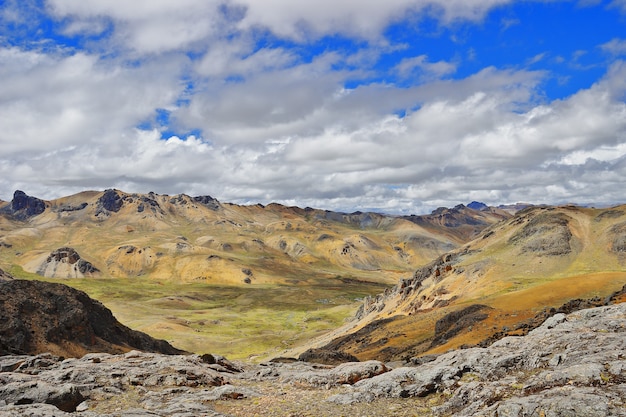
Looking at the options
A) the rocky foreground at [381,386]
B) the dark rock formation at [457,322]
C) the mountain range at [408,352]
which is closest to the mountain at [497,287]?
the dark rock formation at [457,322]

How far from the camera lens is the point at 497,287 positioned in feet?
281

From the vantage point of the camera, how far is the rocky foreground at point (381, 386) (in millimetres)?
17281

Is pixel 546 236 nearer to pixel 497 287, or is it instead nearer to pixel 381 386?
pixel 497 287

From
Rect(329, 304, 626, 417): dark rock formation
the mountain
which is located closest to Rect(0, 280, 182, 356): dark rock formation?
the mountain

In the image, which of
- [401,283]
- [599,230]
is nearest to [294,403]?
[401,283]

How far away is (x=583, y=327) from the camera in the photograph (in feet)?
89.0

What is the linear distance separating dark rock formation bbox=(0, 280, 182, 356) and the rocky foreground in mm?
18274

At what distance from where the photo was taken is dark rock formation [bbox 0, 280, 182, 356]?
162 ft

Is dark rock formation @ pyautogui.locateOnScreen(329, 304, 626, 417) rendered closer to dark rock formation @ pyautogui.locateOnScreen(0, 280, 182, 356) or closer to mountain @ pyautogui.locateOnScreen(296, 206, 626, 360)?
mountain @ pyautogui.locateOnScreen(296, 206, 626, 360)

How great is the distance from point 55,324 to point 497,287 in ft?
236

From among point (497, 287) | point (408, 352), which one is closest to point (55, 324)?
point (408, 352)

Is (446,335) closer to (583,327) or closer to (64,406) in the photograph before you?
(583,327)

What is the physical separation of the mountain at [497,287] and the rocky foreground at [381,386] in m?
23.3

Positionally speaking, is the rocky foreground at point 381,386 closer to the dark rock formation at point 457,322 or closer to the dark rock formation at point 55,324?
the dark rock formation at point 55,324
